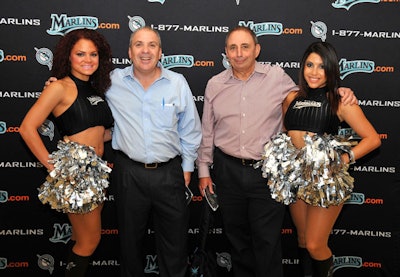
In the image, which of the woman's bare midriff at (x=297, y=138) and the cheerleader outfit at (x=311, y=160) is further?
the woman's bare midriff at (x=297, y=138)

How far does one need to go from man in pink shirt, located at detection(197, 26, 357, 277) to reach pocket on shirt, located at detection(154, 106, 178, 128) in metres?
0.38

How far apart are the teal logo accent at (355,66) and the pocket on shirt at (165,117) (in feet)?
5.32

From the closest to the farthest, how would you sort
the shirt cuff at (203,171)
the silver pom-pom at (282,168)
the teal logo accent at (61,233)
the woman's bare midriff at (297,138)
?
1. the silver pom-pom at (282,168)
2. the woman's bare midriff at (297,138)
3. the shirt cuff at (203,171)
4. the teal logo accent at (61,233)

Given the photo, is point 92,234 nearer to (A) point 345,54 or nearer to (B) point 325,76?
(B) point 325,76

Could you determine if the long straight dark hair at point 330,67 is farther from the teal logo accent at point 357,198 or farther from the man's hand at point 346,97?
the teal logo accent at point 357,198

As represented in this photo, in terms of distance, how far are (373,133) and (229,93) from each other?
1066 millimetres

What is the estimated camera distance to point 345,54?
3.69 meters

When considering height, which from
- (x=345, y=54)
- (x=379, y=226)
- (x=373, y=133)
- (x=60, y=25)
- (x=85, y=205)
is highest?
(x=60, y=25)

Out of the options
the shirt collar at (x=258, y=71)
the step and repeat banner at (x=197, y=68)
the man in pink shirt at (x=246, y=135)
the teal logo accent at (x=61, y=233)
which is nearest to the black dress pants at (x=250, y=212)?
the man in pink shirt at (x=246, y=135)

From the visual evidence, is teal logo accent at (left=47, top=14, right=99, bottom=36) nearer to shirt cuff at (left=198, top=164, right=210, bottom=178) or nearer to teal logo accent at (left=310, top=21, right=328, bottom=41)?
shirt cuff at (left=198, top=164, right=210, bottom=178)

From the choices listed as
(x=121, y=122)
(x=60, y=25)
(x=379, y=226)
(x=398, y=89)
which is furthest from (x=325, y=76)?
(x=60, y=25)

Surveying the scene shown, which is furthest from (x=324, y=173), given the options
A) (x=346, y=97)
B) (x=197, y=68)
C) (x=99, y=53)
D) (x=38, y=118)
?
(x=38, y=118)

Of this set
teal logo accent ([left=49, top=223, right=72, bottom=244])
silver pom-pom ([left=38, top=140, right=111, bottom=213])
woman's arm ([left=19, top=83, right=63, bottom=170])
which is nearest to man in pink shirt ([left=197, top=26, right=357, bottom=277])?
silver pom-pom ([left=38, top=140, right=111, bottom=213])

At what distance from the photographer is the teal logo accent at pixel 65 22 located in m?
3.52
